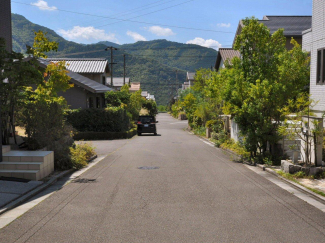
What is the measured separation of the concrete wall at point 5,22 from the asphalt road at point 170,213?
8.44 m

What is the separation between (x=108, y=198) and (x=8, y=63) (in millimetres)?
5844

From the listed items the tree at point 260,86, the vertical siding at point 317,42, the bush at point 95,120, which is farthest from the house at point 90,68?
the vertical siding at point 317,42

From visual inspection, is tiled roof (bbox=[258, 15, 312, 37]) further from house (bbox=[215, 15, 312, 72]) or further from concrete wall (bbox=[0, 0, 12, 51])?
concrete wall (bbox=[0, 0, 12, 51])

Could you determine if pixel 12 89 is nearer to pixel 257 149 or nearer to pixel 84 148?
pixel 84 148

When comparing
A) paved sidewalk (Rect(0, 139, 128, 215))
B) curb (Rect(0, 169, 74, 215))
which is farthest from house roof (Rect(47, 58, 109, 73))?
paved sidewalk (Rect(0, 139, 128, 215))

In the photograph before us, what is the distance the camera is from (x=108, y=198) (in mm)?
8453

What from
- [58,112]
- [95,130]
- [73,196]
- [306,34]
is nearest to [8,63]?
[58,112]

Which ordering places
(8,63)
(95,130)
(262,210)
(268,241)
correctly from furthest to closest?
1. (95,130)
2. (8,63)
3. (262,210)
4. (268,241)

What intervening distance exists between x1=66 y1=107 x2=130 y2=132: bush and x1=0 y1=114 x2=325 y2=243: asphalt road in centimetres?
2032

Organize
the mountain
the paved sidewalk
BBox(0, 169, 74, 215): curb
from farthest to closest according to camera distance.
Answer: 1. the mountain
2. the paved sidewalk
3. BBox(0, 169, 74, 215): curb

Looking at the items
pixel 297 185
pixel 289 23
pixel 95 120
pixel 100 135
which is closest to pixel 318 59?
pixel 297 185

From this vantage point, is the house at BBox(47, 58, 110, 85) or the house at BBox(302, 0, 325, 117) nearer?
the house at BBox(302, 0, 325, 117)

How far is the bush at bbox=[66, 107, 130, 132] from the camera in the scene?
3131cm

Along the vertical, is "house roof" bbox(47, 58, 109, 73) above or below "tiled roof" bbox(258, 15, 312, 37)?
below
